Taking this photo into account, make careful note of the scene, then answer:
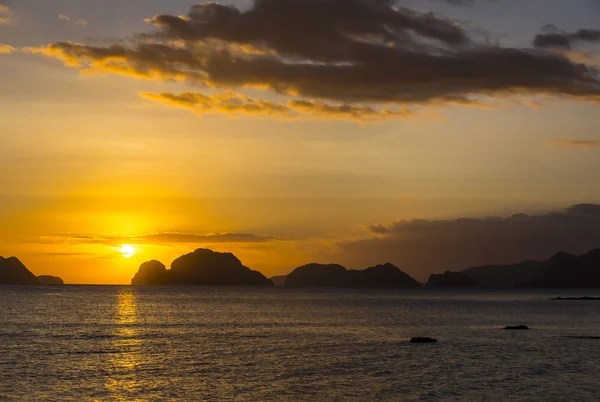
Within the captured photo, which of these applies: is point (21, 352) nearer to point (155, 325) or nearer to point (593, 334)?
point (155, 325)

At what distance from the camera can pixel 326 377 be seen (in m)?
63.1

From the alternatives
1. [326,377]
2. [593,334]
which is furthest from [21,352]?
[593,334]

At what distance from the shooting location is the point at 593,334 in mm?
112375

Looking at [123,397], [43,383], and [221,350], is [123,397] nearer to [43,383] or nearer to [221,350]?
[43,383]

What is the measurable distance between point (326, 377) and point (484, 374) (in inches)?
611

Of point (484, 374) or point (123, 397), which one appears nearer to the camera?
point (123, 397)

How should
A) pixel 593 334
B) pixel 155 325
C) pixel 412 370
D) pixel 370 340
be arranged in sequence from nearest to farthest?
pixel 412 370
pixel 370 340
pixel 593 334
pixel 155 325

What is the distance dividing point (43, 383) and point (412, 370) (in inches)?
1364

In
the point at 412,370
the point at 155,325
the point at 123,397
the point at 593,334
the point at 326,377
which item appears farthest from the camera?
the point at 155,325

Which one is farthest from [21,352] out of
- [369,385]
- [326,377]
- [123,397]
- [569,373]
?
[569,373]

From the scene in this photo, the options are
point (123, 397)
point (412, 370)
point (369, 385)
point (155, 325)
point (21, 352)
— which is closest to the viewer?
point (123, 397)

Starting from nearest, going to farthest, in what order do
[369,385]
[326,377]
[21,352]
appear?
[369,385], [326,377], [21,352]

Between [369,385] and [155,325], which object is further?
[155,325]

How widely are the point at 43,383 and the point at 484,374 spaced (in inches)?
1599
